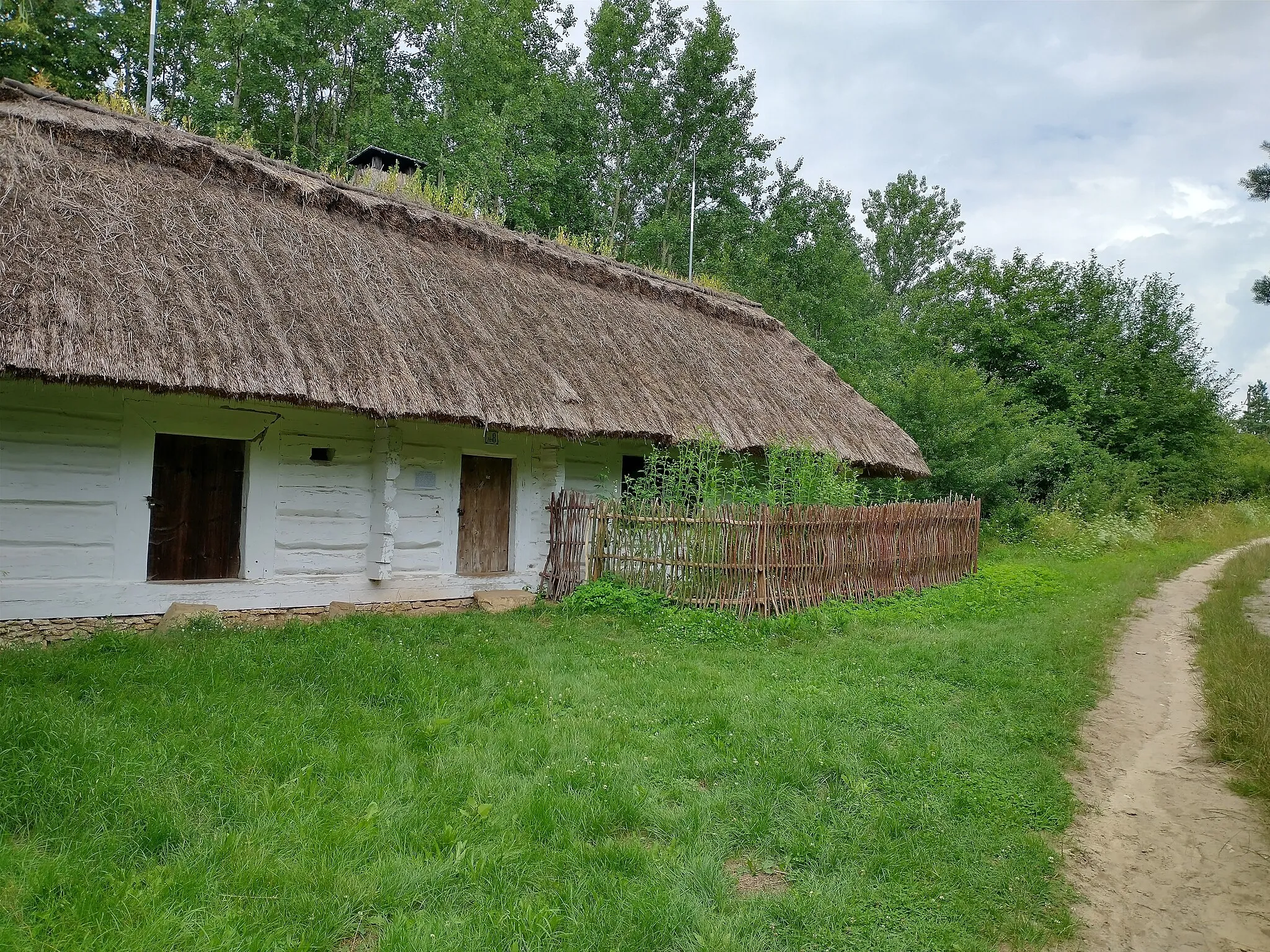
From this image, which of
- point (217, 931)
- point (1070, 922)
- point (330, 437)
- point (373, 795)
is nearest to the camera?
point (217, 931)

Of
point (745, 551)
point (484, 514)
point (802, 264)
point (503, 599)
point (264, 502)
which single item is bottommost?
point (503, 599)

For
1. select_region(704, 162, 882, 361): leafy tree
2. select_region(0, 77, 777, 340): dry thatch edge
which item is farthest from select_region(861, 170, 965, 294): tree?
select_region(0, 77, 777, 340): dry thatch edge

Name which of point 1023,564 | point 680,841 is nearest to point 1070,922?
point 680,841

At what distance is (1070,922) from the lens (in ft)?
9.47

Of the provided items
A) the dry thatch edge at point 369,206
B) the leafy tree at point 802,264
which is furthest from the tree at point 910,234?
the dry thatch edge at point 369,206

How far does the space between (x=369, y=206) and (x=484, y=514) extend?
4.42m

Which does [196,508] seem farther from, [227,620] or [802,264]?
[802,264]

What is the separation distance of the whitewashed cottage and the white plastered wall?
0.02 meters

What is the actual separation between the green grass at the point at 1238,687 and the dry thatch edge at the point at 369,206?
9.49 m

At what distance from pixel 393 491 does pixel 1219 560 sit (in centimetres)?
1569

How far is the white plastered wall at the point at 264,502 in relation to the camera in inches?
254

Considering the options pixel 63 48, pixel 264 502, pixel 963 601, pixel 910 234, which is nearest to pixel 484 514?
pixel 264 502

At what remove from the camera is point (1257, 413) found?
50.2m

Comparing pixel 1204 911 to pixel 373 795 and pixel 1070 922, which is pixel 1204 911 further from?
pixel 373 795
